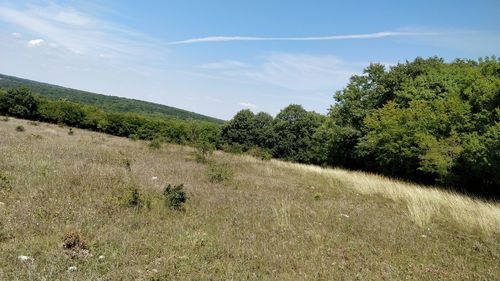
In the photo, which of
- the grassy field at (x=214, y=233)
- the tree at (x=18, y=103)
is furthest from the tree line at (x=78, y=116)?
the grassy field at (x=214, y=233)

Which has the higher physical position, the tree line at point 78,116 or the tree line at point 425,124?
the tree line at point 425,124

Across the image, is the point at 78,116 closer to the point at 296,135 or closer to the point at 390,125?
→ the point at 296,135

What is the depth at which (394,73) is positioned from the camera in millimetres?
38688

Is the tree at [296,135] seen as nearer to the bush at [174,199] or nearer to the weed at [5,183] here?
the bush at [174,199]

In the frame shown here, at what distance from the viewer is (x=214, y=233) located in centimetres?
791

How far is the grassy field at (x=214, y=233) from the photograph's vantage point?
5891 millimetres

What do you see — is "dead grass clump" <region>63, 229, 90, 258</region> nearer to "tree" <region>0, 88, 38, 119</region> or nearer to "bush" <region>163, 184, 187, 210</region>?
"bush" <region>163, 184, 187, 210</region>

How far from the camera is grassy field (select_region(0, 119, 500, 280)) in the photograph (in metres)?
5.89

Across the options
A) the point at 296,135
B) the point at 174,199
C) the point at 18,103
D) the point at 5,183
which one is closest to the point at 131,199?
the point at 174,199

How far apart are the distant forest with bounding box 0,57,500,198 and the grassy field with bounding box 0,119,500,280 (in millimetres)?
9654

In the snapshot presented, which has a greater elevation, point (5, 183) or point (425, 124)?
point (425, 124)

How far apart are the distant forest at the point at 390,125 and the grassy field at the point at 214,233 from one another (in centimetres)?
965

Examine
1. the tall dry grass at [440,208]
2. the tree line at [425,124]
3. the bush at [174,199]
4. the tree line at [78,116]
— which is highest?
the tree line at [425,124]

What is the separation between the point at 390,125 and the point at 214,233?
77.6ft
